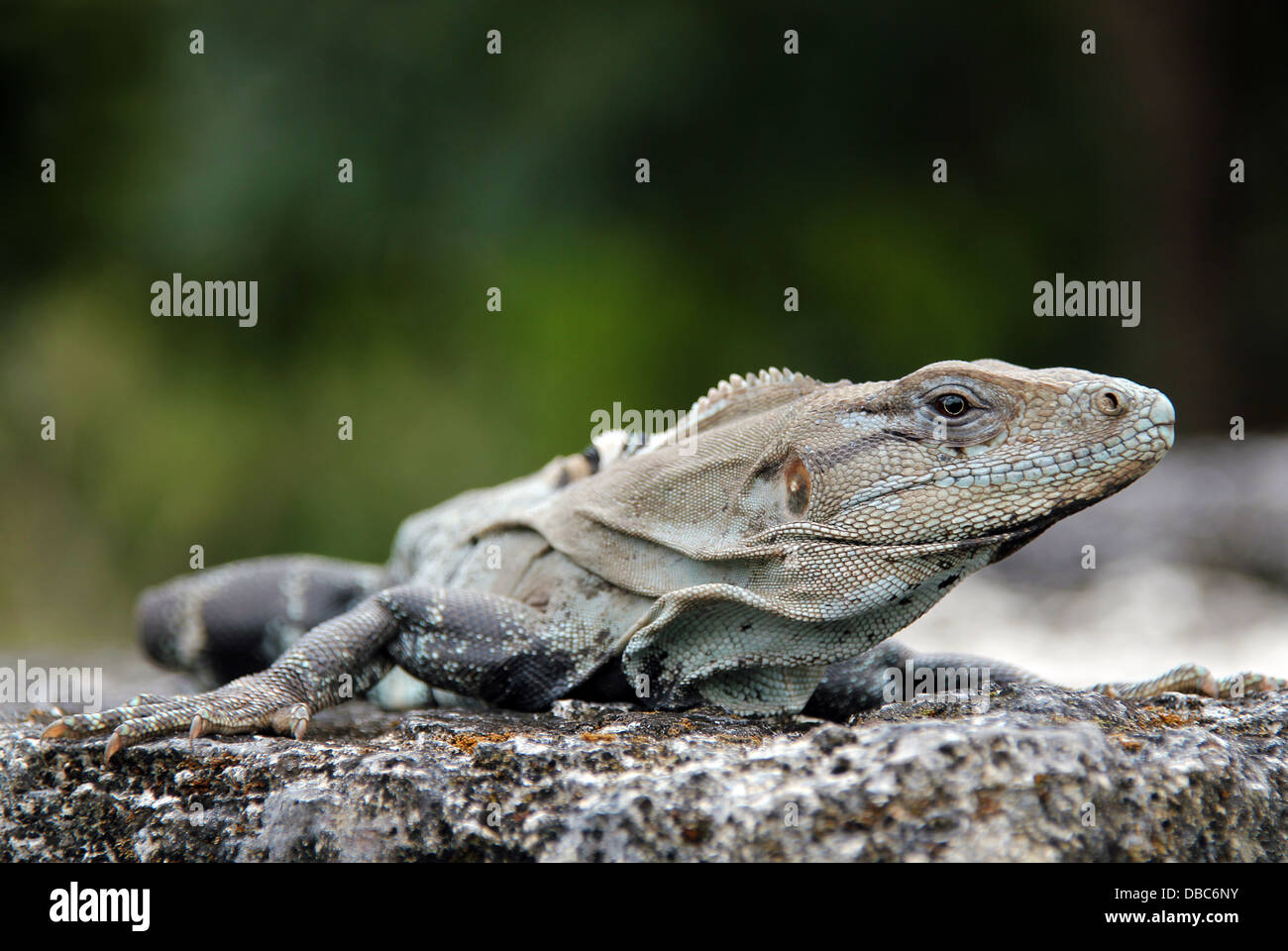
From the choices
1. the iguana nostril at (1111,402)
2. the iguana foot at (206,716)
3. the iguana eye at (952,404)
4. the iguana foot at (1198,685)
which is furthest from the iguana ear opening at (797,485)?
the iguana foot at (206,716)

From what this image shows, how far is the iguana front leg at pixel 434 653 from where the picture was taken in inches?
205

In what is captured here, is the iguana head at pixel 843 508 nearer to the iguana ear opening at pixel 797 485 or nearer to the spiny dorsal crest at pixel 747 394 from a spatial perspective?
the iguana ear opening at pixel 797 485

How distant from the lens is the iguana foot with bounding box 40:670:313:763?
4781 mm

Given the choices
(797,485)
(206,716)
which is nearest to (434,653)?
(206,716)

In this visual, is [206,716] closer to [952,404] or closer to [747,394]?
[747,394]

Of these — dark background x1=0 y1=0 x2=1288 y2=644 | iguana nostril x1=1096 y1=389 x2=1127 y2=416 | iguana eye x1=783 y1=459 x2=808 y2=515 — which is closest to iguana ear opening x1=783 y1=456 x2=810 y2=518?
iguana eye x1=783 y1=459 x2=808 y2=515

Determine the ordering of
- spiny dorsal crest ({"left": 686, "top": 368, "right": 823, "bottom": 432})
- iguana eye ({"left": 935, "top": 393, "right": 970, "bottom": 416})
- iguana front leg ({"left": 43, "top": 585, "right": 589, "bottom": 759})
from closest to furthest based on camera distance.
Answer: iguana eye ({"left": 935, "top": 393, "right": 970, "bottom": 416}) < iguana front leg ({"left": 43, "top": 585, "right": 589, "bottom": 759}) < spiny dorsal crest ({"left": 686, "top": 368, "right": 823, "bottom": 432})

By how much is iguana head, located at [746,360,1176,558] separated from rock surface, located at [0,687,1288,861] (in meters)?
0.73

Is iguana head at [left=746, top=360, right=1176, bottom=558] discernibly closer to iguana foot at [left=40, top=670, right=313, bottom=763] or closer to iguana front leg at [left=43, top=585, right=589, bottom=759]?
iguana front leg at [left=43, top=585, right=589, bottom=759]

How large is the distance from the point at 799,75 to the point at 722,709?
40.5 feet

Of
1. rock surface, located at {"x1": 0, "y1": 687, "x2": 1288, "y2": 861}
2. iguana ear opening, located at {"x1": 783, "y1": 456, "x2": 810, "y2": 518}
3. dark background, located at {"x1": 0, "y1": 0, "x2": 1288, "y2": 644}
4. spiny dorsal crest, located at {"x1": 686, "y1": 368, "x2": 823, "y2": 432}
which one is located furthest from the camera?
dark background, located at {"x1": 0, "y1": 0, "x2": 1288, "y2": 644}

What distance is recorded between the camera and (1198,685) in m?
A: 5.63

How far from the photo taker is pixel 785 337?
15.7 meters

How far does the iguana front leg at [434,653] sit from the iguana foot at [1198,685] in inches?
99.8
